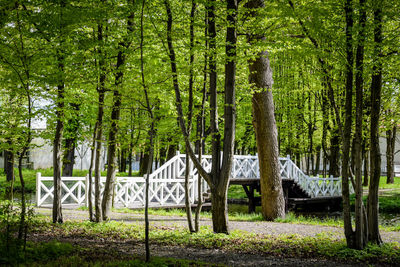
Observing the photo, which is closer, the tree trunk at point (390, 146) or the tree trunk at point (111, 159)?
the tree trunk at point (111, 159)

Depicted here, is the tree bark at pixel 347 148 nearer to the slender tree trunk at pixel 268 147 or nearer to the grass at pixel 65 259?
the grass at pixel 65 259

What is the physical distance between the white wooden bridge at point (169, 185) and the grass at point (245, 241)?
476 centimetres

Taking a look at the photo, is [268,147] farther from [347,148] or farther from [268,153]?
[347,148]

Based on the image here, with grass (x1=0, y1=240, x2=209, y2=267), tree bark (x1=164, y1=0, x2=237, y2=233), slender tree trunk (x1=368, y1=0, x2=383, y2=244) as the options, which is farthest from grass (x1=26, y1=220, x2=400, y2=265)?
grass (x1=0, y1=240, x2=209, y2=267)

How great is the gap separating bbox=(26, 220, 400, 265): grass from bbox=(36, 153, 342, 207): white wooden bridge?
15.6 feet

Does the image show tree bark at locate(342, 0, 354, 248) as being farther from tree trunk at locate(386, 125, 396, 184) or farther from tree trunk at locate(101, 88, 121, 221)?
tree trunk at locate(386, 125, 396, 184)

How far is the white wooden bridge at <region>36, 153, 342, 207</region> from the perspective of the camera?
14333mm

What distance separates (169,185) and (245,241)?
35.0ft

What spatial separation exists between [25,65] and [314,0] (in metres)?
5.76

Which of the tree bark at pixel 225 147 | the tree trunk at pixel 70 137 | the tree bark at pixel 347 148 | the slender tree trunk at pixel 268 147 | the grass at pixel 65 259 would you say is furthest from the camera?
the tree trunk at pixel 70 137

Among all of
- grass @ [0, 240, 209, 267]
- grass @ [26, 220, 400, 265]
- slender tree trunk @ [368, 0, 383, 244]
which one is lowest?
grass @ [26, 220, 400, 265]

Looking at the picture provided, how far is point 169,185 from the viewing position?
60.0ft

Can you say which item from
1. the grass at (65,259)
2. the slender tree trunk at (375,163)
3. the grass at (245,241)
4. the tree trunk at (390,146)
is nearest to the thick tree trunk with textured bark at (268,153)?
the grass at (245,241)

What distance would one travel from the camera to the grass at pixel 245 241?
6773 millimetres
